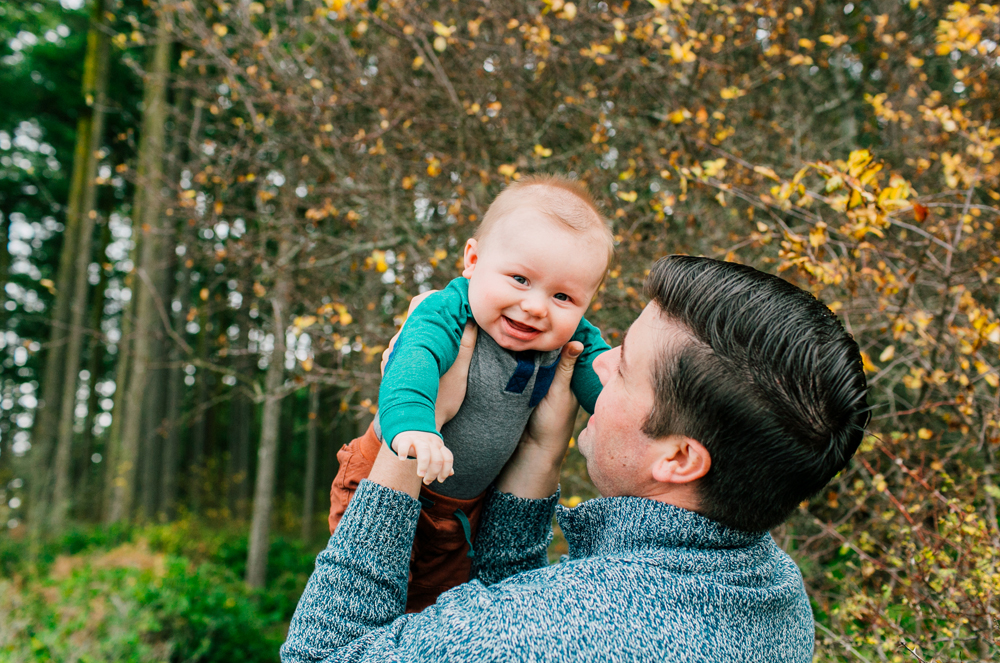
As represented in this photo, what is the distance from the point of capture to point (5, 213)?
1342 cm

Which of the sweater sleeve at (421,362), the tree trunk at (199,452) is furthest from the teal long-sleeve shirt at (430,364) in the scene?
the tree trunk at (199,452)

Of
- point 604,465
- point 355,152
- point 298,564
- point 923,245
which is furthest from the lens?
point 298,564

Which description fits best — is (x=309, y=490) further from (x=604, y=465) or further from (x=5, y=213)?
(x=604, y=465)

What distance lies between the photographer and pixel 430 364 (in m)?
1.47

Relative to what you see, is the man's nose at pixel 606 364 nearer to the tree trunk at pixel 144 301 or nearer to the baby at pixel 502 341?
the baby at pixel 502 341

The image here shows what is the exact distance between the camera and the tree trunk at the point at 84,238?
934 centimetres

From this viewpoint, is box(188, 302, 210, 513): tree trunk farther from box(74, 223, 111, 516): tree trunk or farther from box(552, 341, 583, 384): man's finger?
box(552, 341, 583, 384): man's finger

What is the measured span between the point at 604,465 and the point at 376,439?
2.05 ft

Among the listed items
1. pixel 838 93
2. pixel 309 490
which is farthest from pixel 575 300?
pixel 309 490

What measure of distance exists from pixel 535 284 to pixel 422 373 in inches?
17.8

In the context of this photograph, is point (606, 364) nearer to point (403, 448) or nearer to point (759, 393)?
point (759, 393)

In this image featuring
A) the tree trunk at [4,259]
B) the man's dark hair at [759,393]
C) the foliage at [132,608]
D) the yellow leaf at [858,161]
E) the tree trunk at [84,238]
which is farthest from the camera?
the tree trunk at [4,259]

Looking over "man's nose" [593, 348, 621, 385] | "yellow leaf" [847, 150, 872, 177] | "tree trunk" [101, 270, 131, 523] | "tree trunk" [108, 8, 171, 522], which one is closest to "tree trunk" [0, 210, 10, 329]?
"tree trunk" [101, 270, 131, 523]

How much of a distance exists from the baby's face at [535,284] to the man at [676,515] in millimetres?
328
